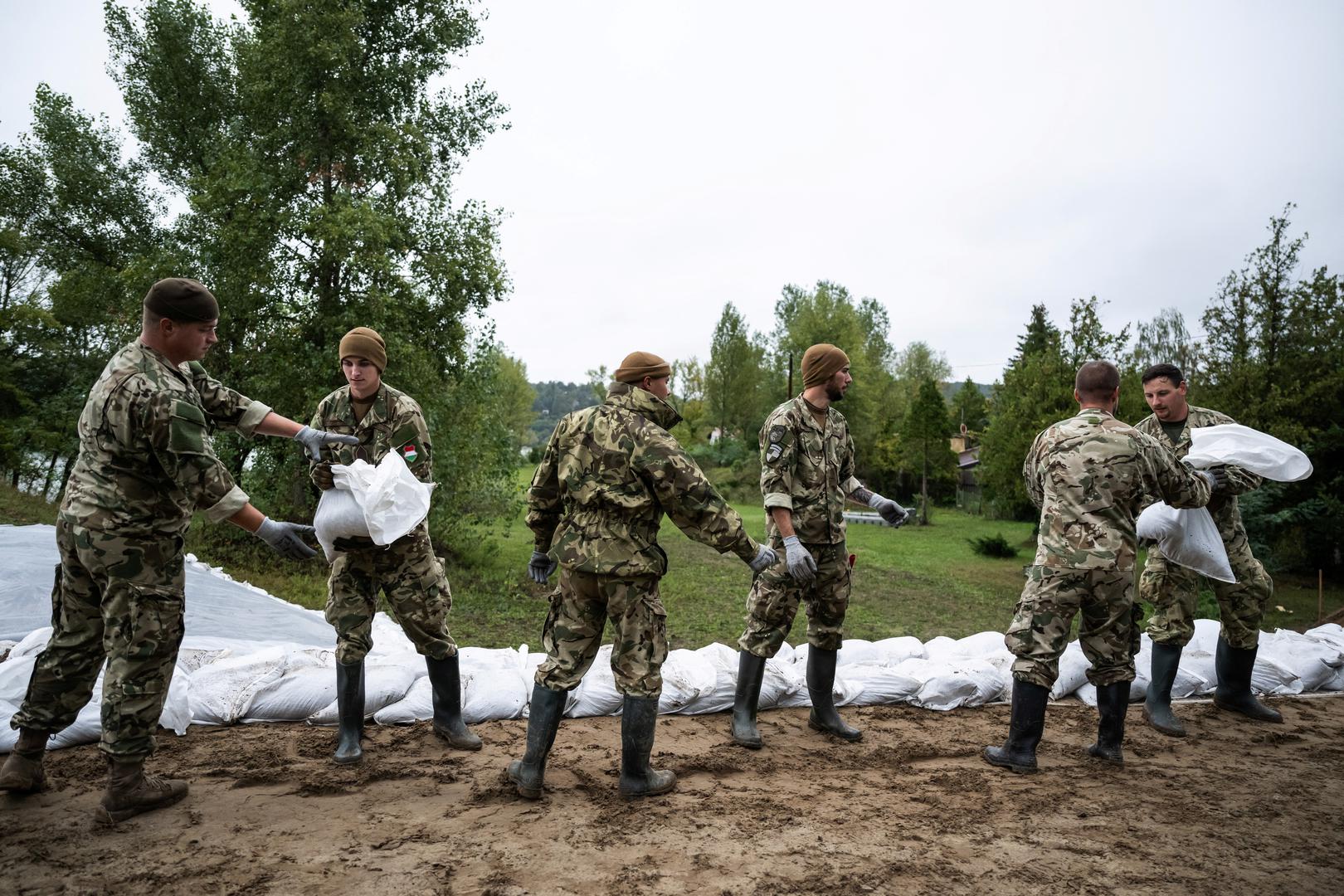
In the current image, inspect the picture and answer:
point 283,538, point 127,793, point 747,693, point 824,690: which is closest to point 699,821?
point 747,693

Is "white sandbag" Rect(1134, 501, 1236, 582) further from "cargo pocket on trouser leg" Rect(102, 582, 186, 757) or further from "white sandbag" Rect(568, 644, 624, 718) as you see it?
"cargo pocket on trouser leg" Rect(102, 582, 186, 757)

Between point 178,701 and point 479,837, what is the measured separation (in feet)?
6.31

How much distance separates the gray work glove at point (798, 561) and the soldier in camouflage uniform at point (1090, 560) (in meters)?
0.98

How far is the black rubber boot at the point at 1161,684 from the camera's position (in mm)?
4473

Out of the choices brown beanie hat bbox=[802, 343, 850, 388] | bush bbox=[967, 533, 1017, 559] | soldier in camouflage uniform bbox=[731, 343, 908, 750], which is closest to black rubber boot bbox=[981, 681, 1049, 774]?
soldier in camouflage uniform bbox=[731, 343, 908, 750]

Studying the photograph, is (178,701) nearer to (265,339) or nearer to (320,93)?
(265,339)

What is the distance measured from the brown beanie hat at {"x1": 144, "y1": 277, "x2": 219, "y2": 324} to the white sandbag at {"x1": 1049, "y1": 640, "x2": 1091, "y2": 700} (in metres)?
4.92

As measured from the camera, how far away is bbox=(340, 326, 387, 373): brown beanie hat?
354 centimetres

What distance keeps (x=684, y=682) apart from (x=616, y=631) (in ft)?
4.38

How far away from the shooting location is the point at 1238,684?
15.7ft

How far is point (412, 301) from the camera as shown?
11203mm

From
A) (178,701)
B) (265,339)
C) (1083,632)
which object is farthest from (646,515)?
(265,339)

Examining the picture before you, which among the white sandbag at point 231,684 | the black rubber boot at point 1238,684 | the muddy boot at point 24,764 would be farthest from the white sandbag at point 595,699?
the black rubber boot at point 1238,684

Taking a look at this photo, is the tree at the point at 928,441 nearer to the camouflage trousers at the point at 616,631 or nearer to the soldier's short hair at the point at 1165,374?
the soldier's short hair at the point at 1165,374
